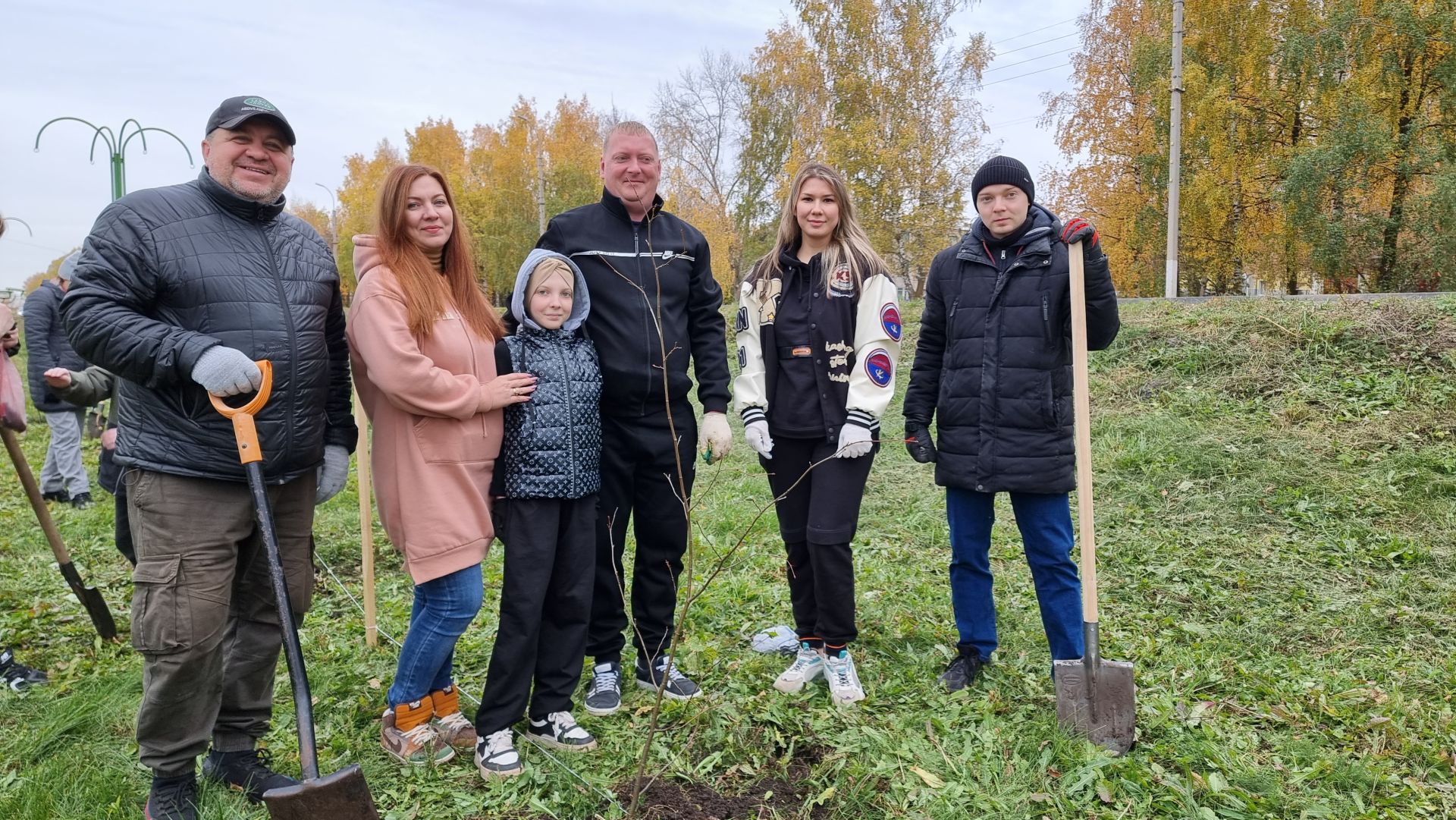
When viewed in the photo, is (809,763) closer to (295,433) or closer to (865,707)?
(865,707)

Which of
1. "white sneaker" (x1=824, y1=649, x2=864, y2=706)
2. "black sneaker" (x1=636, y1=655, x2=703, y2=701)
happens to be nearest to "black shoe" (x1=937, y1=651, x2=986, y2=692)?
"white sneaker" (x1=824, y1=649, x2=864, y2=706)

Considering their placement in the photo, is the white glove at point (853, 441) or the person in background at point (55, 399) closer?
the white glove at point (853, 441)

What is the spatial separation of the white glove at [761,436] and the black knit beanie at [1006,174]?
123cm

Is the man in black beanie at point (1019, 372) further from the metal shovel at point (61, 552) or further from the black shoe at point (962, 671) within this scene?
the metal shovel at point (61, 552)

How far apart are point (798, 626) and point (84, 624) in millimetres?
3655

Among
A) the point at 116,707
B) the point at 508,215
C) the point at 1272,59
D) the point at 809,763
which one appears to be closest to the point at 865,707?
the point at 809,763

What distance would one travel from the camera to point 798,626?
11.8 feet

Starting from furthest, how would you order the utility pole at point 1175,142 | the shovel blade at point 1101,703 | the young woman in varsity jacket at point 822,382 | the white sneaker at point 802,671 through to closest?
the utility pole at point 1175,142, the white sneaker at point 802,671, the young woman in varsity jacket at point 822,382, the shovel blade at point 1101,703

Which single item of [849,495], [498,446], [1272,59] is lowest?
[849,495]

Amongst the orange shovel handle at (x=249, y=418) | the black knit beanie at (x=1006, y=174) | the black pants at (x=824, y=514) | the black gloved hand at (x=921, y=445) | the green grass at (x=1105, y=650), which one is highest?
the black knit beanie at (x=1006, y=174)

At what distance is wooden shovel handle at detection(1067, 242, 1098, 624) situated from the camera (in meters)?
2.97

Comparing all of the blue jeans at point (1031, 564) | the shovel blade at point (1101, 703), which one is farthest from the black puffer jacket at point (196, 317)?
the shovel blade at point (1101, 703)

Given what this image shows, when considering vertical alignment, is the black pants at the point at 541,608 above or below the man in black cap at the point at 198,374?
below

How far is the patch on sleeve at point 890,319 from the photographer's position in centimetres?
327
